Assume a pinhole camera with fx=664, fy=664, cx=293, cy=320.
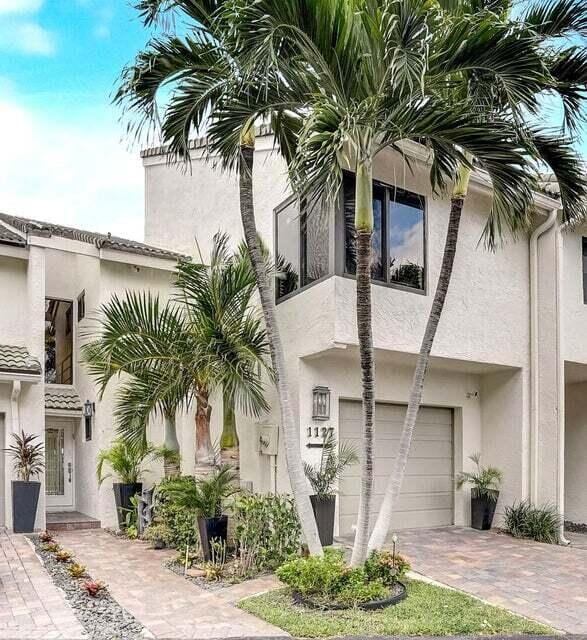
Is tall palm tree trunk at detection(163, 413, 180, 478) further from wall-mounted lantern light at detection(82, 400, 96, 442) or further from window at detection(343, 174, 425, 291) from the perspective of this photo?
window at detection(343, 174, 425, 291)

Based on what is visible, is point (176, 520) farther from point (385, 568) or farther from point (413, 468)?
point (413, 468)

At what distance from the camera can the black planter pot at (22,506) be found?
13016 mm

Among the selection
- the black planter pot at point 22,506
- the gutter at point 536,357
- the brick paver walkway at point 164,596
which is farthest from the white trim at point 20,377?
the gutter at point 536,357

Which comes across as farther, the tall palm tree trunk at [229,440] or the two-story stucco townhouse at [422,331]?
the two-story stucco townhouse at [422,331]

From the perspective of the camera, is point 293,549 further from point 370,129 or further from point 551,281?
point 551,281

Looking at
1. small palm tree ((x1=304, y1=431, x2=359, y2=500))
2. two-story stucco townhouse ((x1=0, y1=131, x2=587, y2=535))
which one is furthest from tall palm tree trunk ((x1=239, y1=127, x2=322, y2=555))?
small palm tree ((x1=304, y1=431, x2=359, y2=500))

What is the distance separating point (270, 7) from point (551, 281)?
872 cm

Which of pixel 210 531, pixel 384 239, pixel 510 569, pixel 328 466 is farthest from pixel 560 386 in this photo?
pixel 210 531

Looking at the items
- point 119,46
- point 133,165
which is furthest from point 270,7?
point 133,165

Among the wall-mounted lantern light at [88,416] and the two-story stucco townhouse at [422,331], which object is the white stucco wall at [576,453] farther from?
the wall-mounted lantern light at [88,416]

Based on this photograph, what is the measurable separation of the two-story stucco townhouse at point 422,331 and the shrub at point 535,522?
0.96 feet

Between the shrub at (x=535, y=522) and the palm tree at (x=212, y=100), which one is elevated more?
the palm tree at (x=212, y=100)

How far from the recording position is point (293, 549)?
9.84m

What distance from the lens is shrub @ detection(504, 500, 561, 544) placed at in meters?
12.7
